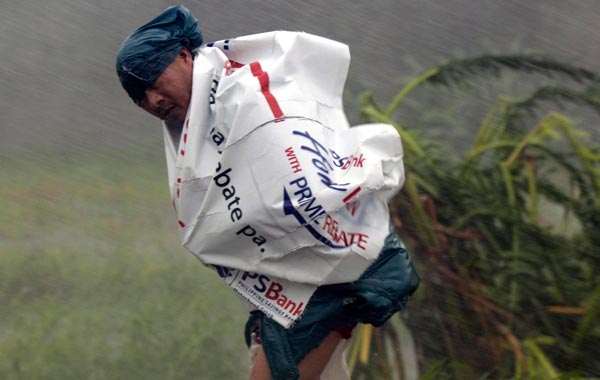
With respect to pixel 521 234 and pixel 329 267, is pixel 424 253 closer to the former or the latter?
pixel 521 234

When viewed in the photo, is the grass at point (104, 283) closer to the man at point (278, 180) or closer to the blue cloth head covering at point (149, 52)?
the man at point (278, 180)

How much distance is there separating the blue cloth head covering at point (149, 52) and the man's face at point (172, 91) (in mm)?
12

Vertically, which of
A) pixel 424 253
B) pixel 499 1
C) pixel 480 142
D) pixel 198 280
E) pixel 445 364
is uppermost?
pixel 499 1

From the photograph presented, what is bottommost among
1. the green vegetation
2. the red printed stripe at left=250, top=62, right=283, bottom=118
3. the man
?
the green vegetation

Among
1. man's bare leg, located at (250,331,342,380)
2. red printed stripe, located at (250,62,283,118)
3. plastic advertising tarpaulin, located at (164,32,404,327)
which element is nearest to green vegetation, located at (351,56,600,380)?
man's bare leg, located at (250,331,342,380)

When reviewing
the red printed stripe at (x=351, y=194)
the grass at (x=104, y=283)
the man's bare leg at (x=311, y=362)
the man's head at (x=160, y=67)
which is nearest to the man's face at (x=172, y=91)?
the man's head at (x=160, y=67)

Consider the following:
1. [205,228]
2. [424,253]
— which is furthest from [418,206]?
[205,228]

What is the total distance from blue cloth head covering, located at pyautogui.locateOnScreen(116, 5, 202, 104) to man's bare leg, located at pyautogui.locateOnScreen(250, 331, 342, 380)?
57 centimetres

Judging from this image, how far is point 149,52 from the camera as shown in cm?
200

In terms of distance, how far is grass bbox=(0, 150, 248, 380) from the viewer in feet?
9.84

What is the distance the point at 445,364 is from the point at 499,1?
104 centimetres

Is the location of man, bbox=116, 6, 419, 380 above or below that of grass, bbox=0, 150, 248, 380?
above

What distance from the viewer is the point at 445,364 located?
2.65m

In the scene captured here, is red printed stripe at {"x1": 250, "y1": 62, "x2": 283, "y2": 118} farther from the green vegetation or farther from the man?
the green vegetation
